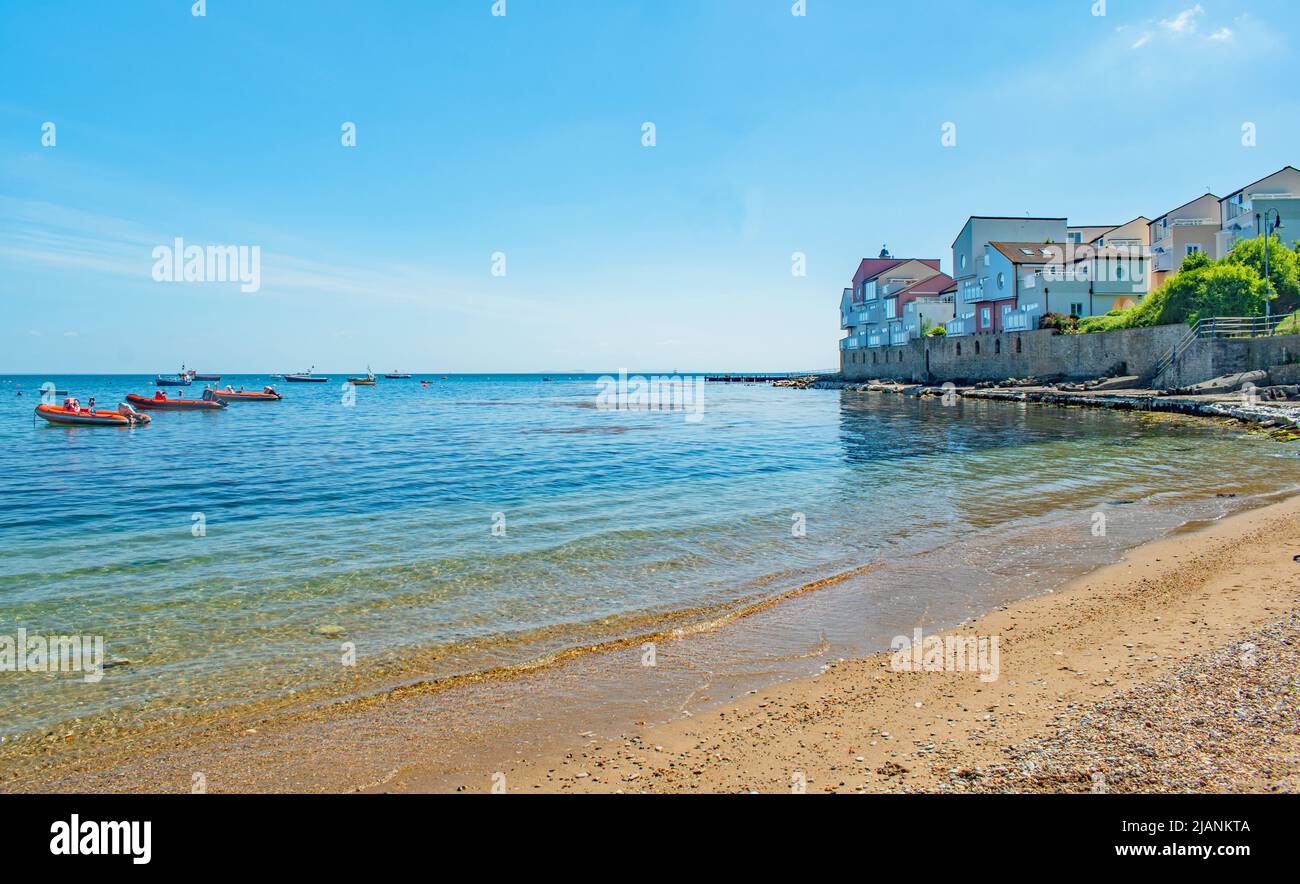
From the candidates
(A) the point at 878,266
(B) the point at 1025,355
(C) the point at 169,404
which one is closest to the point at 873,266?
(A) the point at 878,266

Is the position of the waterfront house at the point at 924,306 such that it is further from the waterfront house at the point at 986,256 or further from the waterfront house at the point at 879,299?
the waterfront house at the point at 986,256

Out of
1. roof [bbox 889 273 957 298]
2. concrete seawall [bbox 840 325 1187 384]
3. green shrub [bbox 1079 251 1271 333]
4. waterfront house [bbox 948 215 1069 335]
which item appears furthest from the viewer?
roof [bbox 889 273 957 298]

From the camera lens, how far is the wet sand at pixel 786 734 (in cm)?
536

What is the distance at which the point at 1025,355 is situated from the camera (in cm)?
6675

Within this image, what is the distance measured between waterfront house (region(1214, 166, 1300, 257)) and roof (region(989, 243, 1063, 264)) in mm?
12581

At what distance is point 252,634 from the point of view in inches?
376

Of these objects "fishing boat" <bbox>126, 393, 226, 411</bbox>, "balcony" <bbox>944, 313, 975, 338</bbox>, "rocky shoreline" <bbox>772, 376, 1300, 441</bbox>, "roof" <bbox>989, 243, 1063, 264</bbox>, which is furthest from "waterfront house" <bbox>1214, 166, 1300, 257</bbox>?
"fishing boat" <bbox>126, 393, 226, 411</bbox>

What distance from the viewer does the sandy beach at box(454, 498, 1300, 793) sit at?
5.14 m

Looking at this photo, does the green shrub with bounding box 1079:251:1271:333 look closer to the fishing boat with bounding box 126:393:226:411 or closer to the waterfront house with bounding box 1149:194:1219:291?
the waterfront house with bounding box 1149:194:1219:291

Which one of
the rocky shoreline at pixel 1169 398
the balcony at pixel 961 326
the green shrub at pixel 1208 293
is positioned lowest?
the rocky shoreline at pixel 1169 398

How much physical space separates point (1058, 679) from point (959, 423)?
3796cm

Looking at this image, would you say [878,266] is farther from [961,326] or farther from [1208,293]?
[1208,293]

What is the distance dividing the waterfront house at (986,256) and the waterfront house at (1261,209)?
15398mm

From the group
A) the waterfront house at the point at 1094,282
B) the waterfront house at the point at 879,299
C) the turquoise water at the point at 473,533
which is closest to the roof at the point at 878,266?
the waterfront house at the point at 879,299
